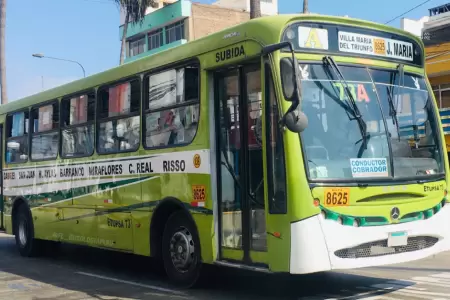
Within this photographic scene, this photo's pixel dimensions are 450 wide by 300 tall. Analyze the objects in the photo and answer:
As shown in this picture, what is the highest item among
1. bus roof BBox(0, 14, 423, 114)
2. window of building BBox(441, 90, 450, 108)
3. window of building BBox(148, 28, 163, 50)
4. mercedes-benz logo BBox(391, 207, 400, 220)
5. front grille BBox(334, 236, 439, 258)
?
window of building BBox(148, 28, 163, 50)

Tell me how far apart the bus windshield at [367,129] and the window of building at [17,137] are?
820 centimetres

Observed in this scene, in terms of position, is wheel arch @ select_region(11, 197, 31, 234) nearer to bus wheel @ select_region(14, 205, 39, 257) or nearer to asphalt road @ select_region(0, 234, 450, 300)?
bus wheel @ select_region(14, 205, 39, 257)

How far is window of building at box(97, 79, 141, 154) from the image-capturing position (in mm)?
9133

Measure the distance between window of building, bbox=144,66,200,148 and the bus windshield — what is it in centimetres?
188

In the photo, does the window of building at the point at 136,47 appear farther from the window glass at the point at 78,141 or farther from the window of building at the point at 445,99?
the window glass at the point at 78,141

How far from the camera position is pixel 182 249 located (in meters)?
8.12

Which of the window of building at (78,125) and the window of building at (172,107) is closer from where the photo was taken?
the window of building at (172,107)

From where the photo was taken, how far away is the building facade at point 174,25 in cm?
4631

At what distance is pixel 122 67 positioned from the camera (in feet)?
31.6

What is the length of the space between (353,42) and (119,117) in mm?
4193

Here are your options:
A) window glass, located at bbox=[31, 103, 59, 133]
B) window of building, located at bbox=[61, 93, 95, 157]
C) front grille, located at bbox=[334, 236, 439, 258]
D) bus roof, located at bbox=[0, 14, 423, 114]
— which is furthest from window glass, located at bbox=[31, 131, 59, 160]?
front grille, located at bbox=[334, 236, 439, 258]

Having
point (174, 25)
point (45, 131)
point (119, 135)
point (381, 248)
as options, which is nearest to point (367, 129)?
point (381, 248)

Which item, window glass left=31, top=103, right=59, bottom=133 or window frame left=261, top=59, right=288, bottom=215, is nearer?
window frame left=261, top=59, right=288, bottom=215

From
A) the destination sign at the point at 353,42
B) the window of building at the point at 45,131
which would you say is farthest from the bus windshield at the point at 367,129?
the window of building at the point at 45,131
